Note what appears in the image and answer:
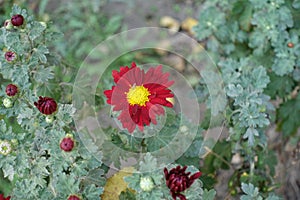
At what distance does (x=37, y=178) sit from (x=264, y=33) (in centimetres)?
102

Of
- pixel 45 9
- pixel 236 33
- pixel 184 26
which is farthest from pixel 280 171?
pixel 45 9

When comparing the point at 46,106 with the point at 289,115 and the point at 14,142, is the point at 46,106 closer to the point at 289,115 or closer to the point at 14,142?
the point at 14,142

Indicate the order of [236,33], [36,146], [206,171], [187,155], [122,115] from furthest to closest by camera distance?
[236,33], [206,171], [187,155], [36,146], [122,115]

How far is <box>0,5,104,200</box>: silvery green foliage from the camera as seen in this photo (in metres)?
1.31

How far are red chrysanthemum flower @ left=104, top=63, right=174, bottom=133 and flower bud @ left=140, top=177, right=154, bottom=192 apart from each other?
0.17 m

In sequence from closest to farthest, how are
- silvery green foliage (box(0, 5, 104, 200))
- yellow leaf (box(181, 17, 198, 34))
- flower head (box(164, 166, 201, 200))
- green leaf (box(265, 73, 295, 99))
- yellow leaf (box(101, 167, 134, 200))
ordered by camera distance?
flower head (box(164, 166, 201, 200))
silvery green foliage (box(0, 5, 104, 200))
yellow leaf (box(101, 167, 134, 200))
green leaf (box(265, 73, 295, 99))
yellow leaf (box(181, 17, 198, 34))

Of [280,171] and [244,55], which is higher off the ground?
[244,55]

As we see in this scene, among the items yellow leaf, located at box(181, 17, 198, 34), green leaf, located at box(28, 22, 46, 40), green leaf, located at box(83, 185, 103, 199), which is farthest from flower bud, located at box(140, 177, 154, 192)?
yellow leaf, located at box(181, 17, 198, 34)

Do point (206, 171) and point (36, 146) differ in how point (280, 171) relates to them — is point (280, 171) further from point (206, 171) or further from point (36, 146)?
point (36, 146)

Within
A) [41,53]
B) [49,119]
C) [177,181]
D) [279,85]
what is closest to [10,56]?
[41,53]

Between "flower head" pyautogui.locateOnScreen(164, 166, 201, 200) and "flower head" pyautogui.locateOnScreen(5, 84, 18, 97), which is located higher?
"flower head" pyautogui.locateOnScreen(5, 84, 18, 97)

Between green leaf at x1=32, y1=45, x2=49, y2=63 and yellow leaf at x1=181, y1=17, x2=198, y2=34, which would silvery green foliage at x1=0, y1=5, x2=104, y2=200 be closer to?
green leaf at x1=32, y1=45, x2=49, y2=63

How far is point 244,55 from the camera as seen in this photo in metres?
2.16

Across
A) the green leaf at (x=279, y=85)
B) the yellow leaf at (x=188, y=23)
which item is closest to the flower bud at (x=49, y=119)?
the green leaf at (x=279, y=85)
